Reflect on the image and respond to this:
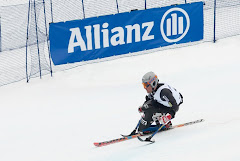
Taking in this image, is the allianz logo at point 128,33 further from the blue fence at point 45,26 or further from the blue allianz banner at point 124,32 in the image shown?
the blue fence at point 45,26

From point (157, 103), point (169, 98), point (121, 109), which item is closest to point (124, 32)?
point (121, 109)

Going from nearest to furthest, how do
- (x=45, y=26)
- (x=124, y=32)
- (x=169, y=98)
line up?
(x=169, y=98)
(x=45, y=26)
(x=124, y=32)

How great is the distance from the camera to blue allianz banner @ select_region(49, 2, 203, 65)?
13113 millimetres

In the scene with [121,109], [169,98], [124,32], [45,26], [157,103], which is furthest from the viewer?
[124,32]

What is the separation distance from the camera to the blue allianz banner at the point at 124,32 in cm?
1311

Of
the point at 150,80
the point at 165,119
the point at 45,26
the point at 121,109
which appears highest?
the point at 45,26

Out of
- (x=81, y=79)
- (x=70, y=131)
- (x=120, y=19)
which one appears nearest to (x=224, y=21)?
(x=120, y=19)

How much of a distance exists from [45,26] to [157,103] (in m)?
6.87

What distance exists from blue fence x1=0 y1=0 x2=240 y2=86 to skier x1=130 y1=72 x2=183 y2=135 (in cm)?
564

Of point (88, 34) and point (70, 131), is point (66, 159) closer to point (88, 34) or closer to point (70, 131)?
point (70, 131)

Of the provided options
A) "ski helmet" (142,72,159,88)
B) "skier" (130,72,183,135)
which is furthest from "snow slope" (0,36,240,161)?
"ski helmet" (142,72,159,88)

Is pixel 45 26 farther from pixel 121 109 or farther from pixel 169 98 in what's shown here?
pixel 169 98

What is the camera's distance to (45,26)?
1373 centimetres

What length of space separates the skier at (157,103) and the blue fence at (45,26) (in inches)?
222
